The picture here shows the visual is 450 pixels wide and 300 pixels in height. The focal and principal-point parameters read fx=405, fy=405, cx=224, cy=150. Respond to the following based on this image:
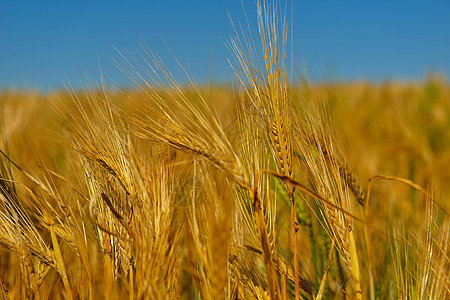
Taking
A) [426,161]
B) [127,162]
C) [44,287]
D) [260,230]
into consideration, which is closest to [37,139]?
[44,287]

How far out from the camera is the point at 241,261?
2.52 feet

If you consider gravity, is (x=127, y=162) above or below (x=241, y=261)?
above

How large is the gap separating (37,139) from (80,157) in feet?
5.63

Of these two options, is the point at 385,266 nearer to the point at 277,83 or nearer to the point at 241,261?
the point at 241,261

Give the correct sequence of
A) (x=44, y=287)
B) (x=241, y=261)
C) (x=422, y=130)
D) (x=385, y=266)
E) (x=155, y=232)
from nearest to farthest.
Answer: (x=155, y=232) < (x=241, y=261) < (x=44, y=287) < (x=385, y=266) < (x=422, y=130)

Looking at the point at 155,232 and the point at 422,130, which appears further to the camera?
the point at 422,130

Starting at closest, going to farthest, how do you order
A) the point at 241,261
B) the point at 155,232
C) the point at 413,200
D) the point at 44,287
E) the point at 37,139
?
the point at 155,232 < the point at 241,261 < the point at 44,287 < the point at 413,200 < the point at 37,139

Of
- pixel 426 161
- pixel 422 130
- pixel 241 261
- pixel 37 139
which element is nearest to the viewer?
pixel 241 261

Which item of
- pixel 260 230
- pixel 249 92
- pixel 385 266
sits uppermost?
pixel 249 92

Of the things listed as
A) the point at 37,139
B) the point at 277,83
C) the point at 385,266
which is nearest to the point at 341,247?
the point at 277,83

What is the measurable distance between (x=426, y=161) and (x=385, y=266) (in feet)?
5.82

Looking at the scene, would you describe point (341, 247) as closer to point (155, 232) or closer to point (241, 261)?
point (241, 261)

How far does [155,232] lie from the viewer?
61 centimetres

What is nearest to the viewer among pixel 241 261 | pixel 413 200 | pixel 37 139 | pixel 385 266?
pixel 241 261
